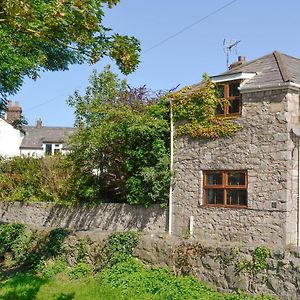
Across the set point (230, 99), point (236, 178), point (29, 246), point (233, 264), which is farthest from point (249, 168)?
point (29, 246)

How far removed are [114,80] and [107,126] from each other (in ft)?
25.9

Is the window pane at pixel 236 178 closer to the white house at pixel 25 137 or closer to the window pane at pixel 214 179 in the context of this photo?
the window pane at pixel 214 179

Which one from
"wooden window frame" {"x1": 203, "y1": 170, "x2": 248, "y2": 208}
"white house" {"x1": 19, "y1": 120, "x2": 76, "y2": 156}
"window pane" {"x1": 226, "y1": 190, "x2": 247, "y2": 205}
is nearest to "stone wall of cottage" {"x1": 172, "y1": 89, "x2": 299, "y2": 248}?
"wooden window frame" {"x1": 203, "y1": 170, "x2": 248, "y2": 208}

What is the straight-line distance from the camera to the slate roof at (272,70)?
1311 centimetres

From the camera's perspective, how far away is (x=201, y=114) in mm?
14461

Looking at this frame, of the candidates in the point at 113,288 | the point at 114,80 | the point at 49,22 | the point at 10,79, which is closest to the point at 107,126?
the point at 10,79

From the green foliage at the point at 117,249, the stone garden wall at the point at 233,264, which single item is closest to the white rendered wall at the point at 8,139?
the green foliage at the point at 117,249

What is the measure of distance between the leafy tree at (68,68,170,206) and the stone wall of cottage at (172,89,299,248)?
122 centimetres

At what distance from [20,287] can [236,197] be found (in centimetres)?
720

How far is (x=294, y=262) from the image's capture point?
10.6 meters

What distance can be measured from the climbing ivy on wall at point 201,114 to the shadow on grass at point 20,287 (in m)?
6.84

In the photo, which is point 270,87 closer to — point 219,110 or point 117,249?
point 219,110

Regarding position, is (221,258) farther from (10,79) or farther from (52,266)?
(10,79)

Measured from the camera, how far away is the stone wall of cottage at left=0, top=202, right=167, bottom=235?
1522 centimetres
